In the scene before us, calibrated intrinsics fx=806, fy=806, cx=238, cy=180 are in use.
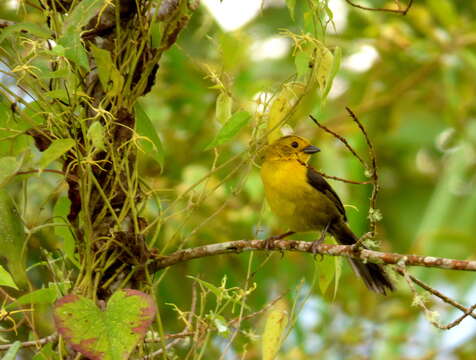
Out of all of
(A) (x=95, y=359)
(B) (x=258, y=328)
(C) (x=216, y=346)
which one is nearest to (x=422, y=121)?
(B) (x=258, y=328)

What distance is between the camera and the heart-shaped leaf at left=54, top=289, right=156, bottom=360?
1690mm

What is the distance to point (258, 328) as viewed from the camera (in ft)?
14.4

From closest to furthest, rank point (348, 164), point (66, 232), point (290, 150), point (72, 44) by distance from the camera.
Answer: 1. point (72, 44)
2. point (66, 232)
3. point (290, 150)
4. point (348, 164)

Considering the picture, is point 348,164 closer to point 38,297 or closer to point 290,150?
point 290,150

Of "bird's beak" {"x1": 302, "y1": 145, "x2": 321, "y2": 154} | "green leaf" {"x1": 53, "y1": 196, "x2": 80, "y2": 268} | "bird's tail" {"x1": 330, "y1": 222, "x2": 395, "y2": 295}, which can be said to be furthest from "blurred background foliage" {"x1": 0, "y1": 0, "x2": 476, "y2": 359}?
"green leaf" {"x1": 53, "y1": 196, "x2": 80, "y2": 268}

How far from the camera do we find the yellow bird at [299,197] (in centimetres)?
353

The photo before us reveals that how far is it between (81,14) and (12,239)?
62cm

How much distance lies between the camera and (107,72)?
6.41ft

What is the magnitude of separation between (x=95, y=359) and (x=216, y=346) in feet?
7.35

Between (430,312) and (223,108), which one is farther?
(223,108)

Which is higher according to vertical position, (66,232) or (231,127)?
(231,127)

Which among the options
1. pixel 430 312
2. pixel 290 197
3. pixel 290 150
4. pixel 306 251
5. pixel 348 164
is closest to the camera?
pixel 430 312

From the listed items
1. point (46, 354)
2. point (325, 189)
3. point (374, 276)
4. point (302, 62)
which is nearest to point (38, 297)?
point (46, 354)

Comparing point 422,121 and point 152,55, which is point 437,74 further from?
point 152,55
